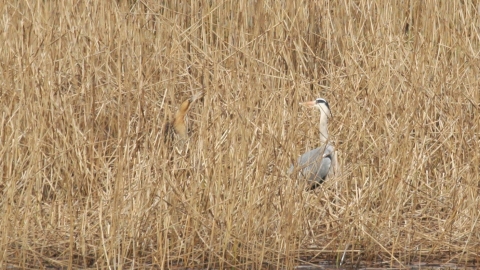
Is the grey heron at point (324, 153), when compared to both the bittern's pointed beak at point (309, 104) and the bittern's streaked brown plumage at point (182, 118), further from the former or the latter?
the bittern's streaked brown plumage at point (182, 118)

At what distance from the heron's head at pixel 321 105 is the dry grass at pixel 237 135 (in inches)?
4.1

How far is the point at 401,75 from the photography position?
5.31 meters

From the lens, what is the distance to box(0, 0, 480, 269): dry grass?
155 inches

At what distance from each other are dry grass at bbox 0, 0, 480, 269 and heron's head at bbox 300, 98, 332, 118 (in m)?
0.10

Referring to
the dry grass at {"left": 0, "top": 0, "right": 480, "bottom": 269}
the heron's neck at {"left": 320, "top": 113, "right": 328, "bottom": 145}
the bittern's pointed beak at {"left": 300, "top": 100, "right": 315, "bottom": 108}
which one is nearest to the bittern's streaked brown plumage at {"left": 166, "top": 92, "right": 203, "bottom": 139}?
the dry grass at {"left": 0, "top": 0, "right": 480, "bottom": 269}

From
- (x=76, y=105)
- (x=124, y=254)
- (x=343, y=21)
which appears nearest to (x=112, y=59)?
(x=76, y=105)

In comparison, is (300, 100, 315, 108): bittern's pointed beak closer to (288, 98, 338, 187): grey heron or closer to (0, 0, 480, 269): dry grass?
(288, 98, 338, 187): grey heron

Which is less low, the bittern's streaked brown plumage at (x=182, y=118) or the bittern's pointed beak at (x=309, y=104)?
the bittern's pointed beak at (x=309, y=104)

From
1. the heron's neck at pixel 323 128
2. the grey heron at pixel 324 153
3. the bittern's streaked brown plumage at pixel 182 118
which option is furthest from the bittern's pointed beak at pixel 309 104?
the bittern's streaked brown plumage at pixel 182 118

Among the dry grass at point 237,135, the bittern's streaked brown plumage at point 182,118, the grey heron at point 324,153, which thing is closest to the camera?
the dry grass at point 237,135

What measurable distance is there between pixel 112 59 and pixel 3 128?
3.05ft

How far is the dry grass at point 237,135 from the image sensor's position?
3938 mm

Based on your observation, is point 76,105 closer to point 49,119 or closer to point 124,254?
point 49,119

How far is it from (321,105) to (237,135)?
935 mm
